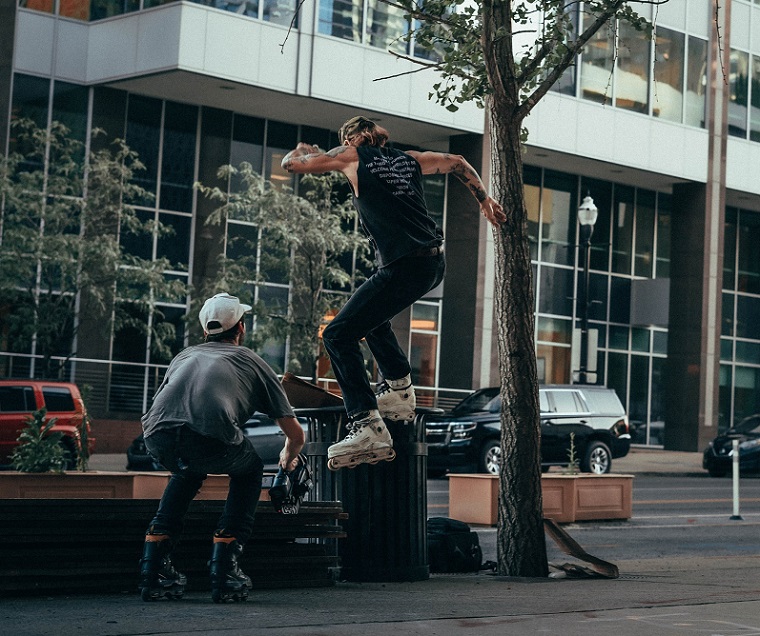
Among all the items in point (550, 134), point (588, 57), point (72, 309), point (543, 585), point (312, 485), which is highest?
point (588, 57)

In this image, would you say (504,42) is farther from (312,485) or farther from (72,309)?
(72,309)

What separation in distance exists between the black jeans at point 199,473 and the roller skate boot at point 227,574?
68mm

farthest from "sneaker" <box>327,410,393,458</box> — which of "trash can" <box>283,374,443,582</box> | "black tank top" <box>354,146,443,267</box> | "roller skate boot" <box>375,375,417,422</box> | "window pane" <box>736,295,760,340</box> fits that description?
"window pane" <box>736,295,760,340</box>

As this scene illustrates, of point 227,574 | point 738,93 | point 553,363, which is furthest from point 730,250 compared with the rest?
point 227,574

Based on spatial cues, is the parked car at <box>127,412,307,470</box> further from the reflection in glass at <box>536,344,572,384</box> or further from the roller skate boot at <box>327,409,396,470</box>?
the reflection in glass at <box>536,344,572,384</box>

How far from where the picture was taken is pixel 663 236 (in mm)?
43531

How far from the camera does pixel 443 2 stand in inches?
401

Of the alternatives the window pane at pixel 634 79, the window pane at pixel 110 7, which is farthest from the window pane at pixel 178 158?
the window pane at pixel 634 79

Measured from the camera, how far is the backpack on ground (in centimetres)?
1041

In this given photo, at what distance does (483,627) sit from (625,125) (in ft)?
112

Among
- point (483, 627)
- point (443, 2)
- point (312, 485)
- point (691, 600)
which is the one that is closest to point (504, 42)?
point (443, 2)

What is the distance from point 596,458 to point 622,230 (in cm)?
1812

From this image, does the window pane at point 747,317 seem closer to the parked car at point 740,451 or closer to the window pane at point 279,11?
the parked car at point 740,451

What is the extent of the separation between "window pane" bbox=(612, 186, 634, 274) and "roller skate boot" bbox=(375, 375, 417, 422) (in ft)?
113
